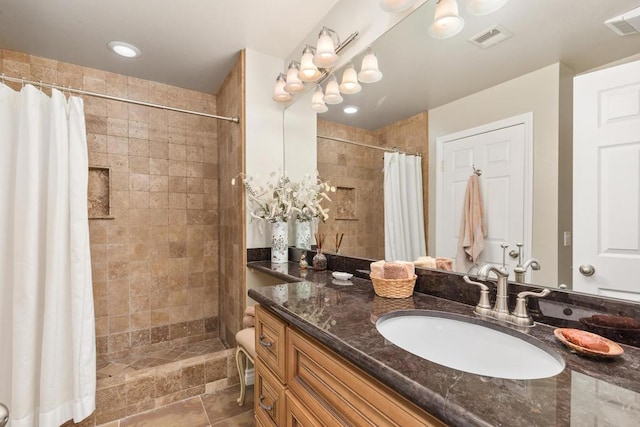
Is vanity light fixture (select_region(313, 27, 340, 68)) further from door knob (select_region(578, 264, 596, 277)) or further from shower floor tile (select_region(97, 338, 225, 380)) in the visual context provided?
shower floor tile (select_region(97, 338, 225, 380))

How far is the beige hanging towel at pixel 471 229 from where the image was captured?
1067 millimetres

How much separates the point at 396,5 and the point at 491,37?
418 millimetres

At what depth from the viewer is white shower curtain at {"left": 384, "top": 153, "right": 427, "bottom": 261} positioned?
1336 mm

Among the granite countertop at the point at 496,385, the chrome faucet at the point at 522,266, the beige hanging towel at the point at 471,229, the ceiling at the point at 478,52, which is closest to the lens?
the granite countertop at the point at 496,385

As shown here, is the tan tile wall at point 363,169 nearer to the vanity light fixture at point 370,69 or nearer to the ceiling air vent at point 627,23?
the vanity light fixture at point 370,69

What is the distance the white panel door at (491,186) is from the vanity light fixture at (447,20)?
42 cm

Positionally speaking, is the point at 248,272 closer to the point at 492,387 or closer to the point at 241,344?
the point at 241,344

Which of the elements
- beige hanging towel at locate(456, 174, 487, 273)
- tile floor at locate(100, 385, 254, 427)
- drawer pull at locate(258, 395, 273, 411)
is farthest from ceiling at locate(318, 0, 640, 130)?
tile floor at locate(100, 385, 254, 427)

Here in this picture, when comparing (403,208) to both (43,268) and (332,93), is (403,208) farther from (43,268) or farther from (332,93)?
(43,268)

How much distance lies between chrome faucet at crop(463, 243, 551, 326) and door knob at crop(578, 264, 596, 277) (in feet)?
0.35

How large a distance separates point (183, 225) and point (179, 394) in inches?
53.5

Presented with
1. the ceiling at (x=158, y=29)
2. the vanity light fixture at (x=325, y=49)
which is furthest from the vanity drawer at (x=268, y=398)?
the ceiling at (x=158, y=29)

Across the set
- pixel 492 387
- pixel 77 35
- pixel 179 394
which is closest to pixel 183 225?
pixel 179 394

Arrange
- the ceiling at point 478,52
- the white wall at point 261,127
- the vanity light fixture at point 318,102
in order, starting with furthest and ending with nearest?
the white wall at point 261,127 < the vanity light fixture at point 318,102 < the ceiling at point 478,52
